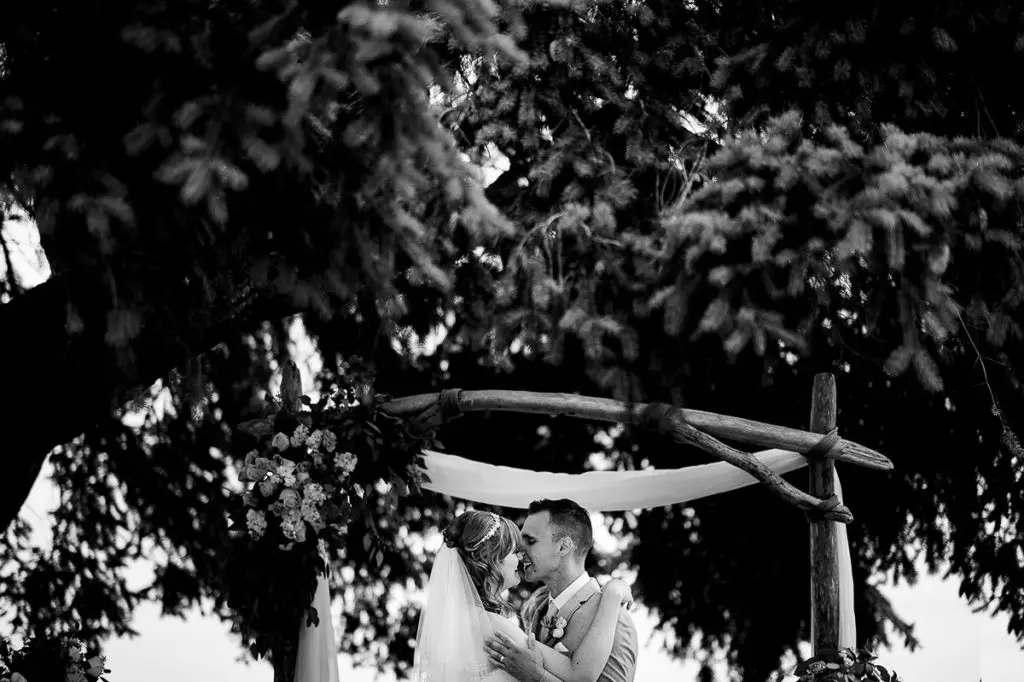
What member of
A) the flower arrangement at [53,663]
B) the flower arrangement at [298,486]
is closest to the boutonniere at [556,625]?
the flower arrangement at [298,486]

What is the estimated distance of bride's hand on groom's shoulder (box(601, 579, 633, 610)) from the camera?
219 inches

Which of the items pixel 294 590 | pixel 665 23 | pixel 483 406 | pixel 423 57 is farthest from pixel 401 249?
pixel 665 23

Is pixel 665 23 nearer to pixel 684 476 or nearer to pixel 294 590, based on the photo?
pixel 684 476

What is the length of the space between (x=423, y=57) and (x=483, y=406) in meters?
2.73

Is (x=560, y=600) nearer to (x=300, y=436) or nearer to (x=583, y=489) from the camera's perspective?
(x=583, y=489)

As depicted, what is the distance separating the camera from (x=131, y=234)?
477 cm

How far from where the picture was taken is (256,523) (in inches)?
260

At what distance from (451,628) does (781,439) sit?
2.12m

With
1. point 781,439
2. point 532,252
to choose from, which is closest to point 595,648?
point 781,439

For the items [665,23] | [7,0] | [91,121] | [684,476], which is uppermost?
[665,23]

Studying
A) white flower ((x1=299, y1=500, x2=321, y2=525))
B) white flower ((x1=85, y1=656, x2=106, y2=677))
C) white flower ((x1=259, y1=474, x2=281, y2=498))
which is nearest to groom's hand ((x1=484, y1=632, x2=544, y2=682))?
white flower ((x1=299, y1=500, x2=321, y2=525))

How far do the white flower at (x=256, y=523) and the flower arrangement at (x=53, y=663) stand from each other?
145 cm

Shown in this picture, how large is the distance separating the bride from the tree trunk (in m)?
1.61

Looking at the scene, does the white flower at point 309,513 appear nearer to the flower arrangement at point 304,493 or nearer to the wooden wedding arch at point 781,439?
the flower arrangement at point 304,493
